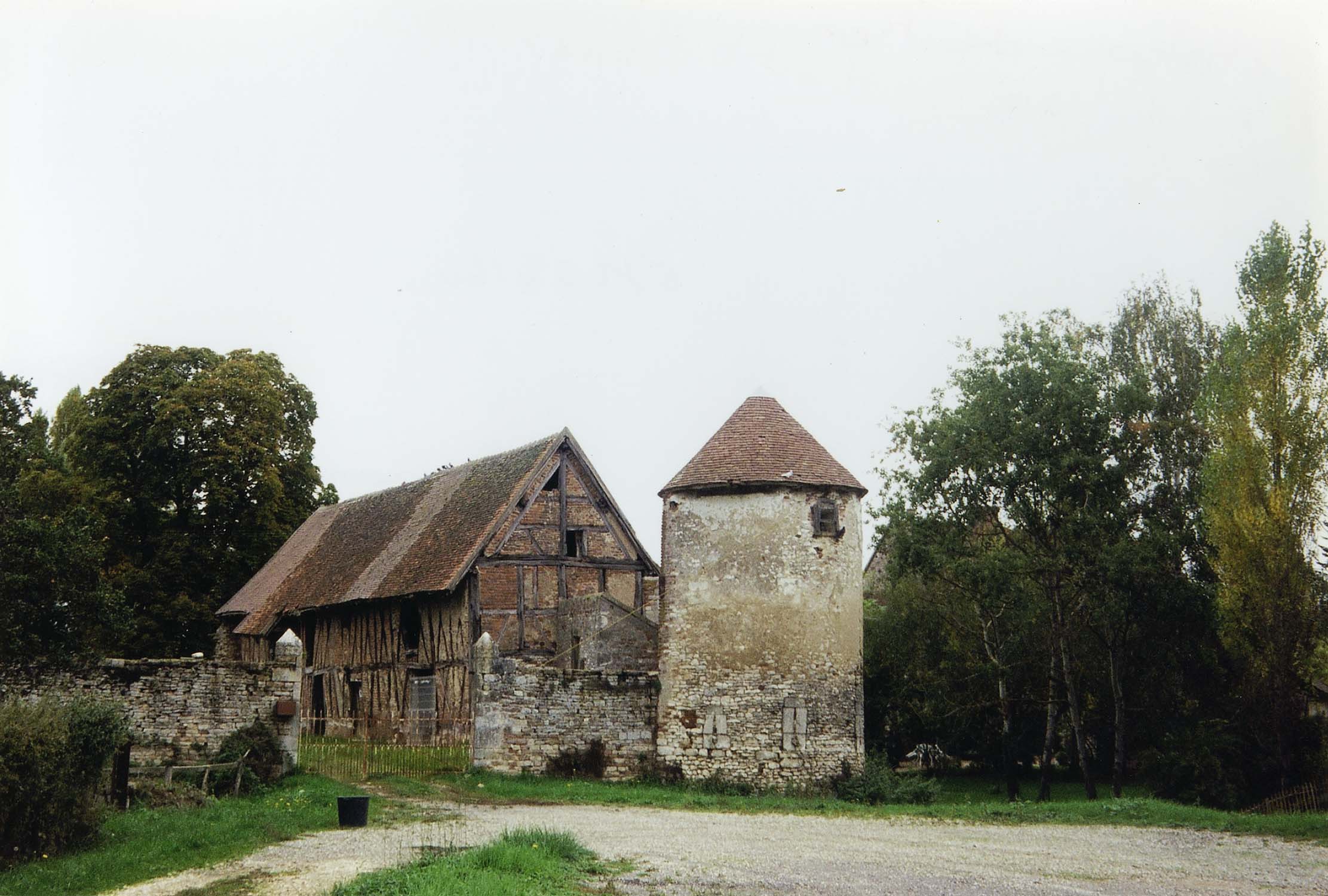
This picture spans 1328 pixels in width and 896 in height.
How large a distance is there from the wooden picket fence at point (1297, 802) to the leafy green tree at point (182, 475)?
29.5 meters

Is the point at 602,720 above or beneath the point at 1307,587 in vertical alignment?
beneath

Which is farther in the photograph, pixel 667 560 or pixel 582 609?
pixel 582 609

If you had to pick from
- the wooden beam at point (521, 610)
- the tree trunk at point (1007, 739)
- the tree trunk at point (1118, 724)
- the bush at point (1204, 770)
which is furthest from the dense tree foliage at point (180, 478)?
the bush at point (1204, 770)

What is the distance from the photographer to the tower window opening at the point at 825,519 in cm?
2406

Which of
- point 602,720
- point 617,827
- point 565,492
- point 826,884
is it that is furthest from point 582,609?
point 826,884

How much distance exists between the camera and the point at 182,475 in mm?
37906

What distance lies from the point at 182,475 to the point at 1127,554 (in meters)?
27.7

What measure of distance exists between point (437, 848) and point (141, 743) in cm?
819

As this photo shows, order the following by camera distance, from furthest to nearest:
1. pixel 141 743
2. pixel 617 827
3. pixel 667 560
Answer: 1. pixel 667 560
2. pixel 141 743
3. pixel 617 827

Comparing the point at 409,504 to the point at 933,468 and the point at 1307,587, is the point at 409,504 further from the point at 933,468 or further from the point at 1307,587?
the point at 1307,587

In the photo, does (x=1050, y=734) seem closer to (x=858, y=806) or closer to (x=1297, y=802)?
(x=1297, y=802)

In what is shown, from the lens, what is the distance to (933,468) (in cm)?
2956

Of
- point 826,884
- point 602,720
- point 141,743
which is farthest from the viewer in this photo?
point 602,720

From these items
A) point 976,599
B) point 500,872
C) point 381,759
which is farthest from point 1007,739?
point 500,872
